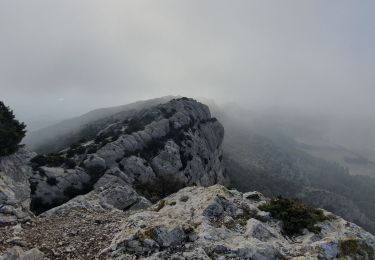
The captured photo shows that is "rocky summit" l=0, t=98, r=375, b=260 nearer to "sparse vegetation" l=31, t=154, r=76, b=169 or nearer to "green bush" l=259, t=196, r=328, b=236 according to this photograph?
"green bush" l=259, t=196, r=328, b=236

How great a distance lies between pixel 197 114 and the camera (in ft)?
446

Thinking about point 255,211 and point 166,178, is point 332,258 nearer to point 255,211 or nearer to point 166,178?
point 255,211

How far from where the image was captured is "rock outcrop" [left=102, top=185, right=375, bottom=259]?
2002cm

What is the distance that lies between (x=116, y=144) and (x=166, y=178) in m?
17.0

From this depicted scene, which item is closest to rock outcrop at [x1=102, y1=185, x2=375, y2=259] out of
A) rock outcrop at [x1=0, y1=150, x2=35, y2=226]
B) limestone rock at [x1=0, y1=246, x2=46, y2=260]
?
limestone rock at [x1=0, y1=246, x2=46, y2=260]

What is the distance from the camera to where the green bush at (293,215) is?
24.2 m

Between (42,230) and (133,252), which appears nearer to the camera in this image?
(133,252)

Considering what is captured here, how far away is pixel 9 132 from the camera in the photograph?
38812 millimetres

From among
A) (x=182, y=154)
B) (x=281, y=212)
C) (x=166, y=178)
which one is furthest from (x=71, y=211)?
(x=182, y=154)

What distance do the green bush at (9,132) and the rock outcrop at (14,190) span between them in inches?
30.9

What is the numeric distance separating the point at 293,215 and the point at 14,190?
21717 mm

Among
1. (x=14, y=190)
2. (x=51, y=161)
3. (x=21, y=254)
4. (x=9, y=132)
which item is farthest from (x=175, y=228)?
(x=51, y=161)

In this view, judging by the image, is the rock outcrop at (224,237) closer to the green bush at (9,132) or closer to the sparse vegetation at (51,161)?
the green bush at (9,132)

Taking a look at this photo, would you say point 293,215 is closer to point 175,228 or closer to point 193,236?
point 193,236
